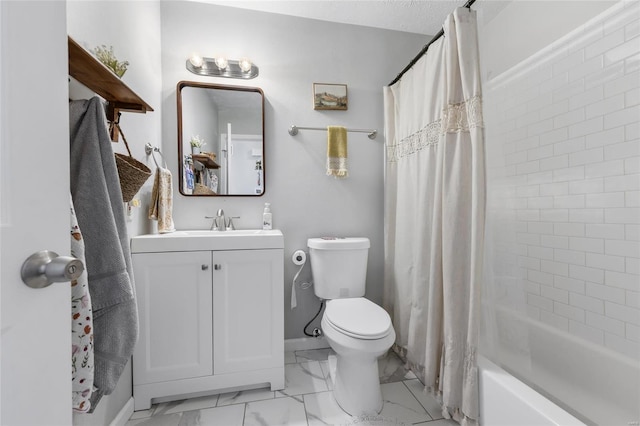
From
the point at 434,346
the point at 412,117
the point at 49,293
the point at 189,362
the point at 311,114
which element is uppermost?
the point at 311,114

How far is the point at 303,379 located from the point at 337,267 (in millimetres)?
692

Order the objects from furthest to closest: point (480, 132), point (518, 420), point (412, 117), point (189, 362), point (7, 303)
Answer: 1. point (412, 117)
2. point (189, 362)
3. point (480, 132)
4. point (518, 420)
5. point (7, 303)

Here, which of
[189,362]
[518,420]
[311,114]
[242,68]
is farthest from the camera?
[311,114]

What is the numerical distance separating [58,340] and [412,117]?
1741 millimetres

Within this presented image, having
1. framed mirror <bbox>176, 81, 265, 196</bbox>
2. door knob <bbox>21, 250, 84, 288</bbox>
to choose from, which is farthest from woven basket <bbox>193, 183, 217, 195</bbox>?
door knob <bbox>21, 250, 84, 288</bbox>

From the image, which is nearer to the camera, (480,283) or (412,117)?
(480,283)

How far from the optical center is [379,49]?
78.8 inches

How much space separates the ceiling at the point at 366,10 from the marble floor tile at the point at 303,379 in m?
2.43

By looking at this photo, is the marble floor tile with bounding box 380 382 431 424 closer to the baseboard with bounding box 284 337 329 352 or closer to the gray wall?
the baseboard with bounding box 284 337 329 352

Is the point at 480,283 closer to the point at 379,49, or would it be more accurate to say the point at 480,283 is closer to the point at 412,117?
the point at 412,117

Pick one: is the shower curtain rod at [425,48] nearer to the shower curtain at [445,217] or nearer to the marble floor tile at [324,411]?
the shower curtain at [445,217]

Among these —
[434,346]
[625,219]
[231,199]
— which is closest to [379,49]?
[231,199]

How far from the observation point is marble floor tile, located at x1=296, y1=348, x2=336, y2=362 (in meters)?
1.76

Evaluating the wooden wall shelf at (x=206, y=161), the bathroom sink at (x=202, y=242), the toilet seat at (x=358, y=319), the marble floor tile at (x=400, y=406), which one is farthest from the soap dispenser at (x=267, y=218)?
the marble floor tile at (x=400, y=406)
